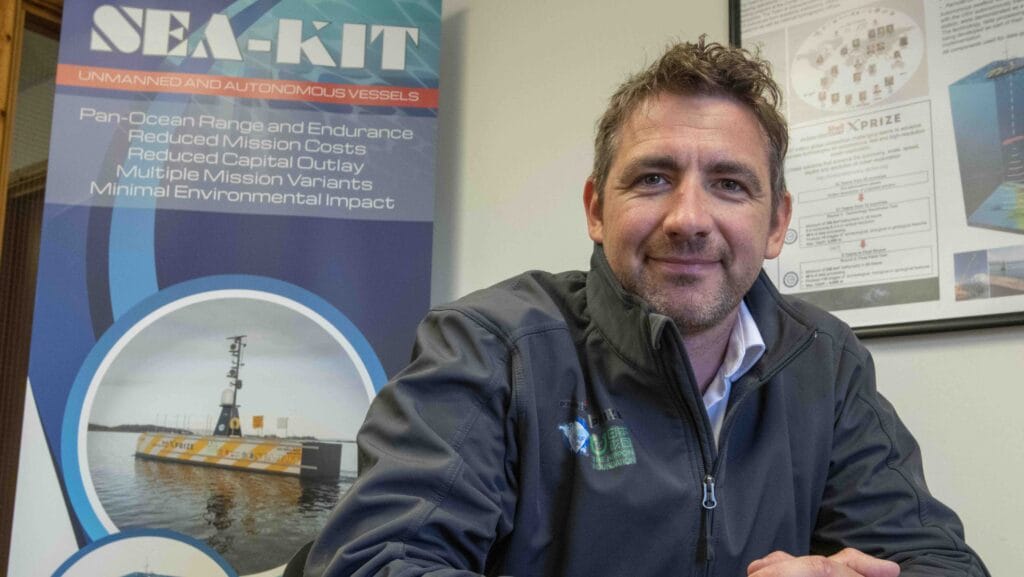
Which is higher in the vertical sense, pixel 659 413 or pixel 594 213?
pixel 594 213

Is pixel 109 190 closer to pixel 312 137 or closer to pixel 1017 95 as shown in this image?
pixel 312 137

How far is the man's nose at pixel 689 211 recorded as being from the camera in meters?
1.23

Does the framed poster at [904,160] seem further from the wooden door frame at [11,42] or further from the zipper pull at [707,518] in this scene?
the wooden door frame at [11,42]

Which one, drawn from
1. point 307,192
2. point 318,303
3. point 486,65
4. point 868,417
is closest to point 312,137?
point 307,192

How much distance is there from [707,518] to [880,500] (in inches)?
11.2

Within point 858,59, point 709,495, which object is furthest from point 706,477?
point 858,59

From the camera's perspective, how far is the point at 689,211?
1.24 metres

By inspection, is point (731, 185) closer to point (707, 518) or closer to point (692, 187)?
point (692, 187)

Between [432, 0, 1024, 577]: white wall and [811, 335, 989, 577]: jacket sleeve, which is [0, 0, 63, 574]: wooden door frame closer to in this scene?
[432, 0, 1024, 577]: white wall

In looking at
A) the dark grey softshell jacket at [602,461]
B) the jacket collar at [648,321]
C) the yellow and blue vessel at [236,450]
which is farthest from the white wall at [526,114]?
the dark grey softshell jacket at [602,461]

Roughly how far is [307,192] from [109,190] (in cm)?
42

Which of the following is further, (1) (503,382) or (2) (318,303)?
(2) (318,303)

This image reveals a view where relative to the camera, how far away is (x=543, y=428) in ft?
3.77

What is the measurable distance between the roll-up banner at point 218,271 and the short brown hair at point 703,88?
30.9 inches
